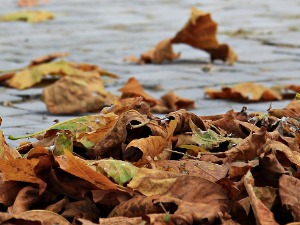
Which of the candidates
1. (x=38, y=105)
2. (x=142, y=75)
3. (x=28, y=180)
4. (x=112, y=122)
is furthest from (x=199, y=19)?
(x=28, y=180)

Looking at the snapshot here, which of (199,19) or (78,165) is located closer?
(78,165)

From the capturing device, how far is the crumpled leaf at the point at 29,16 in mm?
8164

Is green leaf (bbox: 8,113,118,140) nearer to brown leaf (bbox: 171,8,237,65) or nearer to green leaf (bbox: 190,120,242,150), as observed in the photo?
green leaf (bbox: 190,120,242,150)

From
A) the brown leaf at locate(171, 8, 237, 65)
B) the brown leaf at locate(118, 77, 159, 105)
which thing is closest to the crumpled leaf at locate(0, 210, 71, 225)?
the brown leaf at locate(118, 77, 159, 105)

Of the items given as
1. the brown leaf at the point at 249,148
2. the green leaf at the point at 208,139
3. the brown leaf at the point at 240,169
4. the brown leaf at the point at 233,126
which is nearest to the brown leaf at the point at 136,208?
the brown leaf at the point at 240,169

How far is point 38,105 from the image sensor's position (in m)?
4.34

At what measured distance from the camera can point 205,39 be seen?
18.9ft

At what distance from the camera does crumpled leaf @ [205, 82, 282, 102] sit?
175 inches

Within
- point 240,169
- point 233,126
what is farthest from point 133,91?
Result: point 240,169

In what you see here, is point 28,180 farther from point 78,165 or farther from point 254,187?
point 254,187

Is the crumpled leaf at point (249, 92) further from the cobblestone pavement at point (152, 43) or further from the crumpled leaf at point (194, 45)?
the crumpled leaf at point (194, 45)

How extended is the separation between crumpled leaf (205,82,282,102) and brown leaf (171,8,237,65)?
1072mm

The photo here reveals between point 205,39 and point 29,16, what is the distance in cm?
284

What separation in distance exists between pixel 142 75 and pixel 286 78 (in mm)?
813
